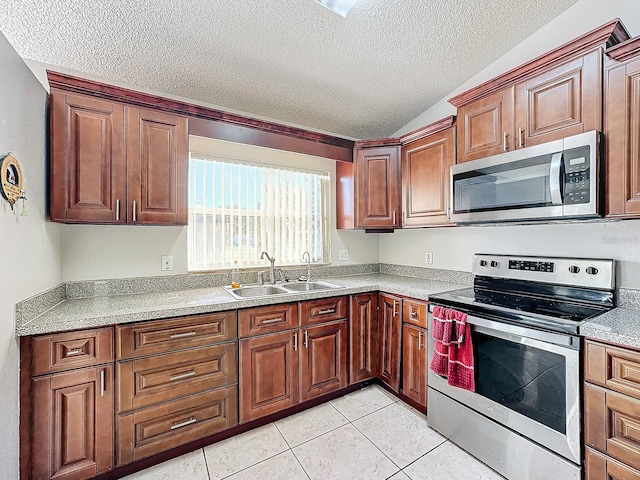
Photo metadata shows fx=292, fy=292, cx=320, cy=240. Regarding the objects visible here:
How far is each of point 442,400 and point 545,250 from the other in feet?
4.10

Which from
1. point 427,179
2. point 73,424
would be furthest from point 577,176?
point 73,424

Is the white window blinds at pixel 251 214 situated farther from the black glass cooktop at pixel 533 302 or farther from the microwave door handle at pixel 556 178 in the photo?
the microwave door handle at pixel 556 178

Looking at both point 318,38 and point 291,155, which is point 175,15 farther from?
point 291,155

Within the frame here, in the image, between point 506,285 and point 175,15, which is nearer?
point 175,15

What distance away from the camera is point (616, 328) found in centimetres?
131

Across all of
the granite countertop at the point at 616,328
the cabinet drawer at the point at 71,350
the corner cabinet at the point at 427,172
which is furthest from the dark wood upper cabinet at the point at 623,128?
the cabinet drawer at the point at 71,350

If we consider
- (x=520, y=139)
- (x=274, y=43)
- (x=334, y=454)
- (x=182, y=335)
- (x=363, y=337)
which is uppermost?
(x=274, y=43)

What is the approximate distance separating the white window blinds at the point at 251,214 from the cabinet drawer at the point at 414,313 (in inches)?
42.7

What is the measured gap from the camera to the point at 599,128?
5.01ft

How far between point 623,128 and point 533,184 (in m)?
0.43

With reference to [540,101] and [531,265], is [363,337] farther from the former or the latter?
[540,101]

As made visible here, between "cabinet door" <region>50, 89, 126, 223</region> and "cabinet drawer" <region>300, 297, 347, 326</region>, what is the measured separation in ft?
4.56

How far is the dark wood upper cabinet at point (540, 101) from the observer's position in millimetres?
1539

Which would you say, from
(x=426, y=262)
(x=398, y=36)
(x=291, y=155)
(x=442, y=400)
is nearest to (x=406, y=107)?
(x=398, y=36)
